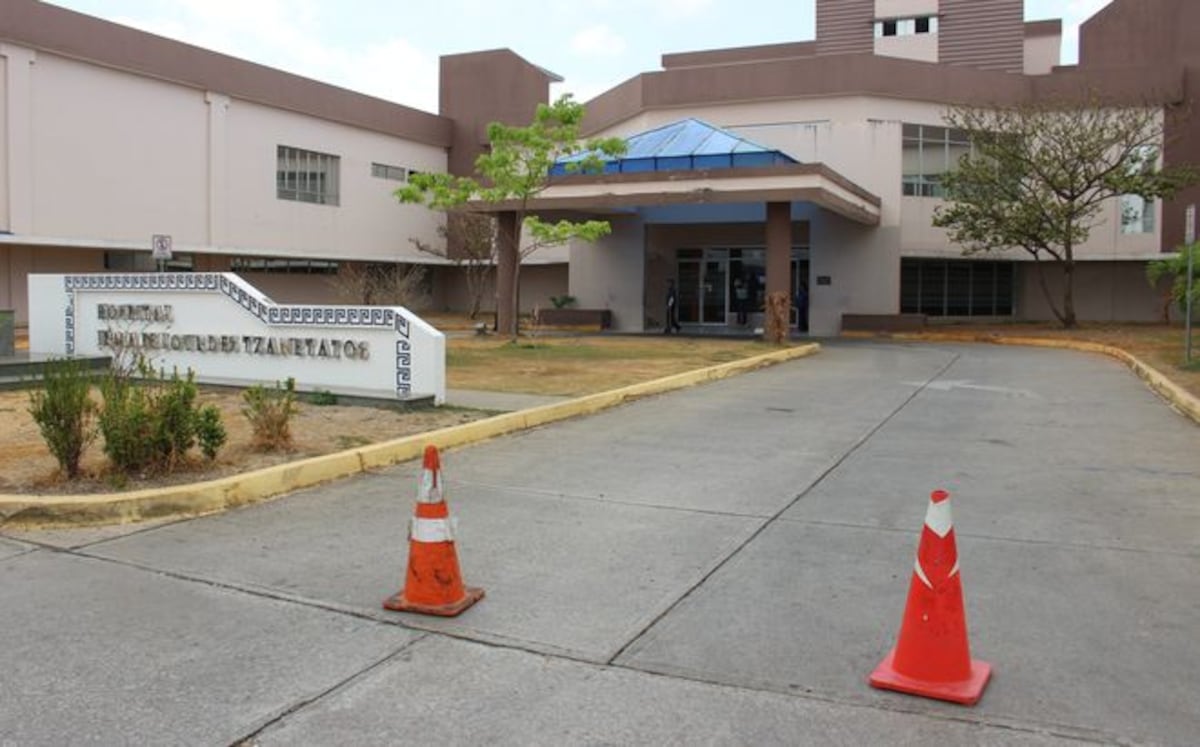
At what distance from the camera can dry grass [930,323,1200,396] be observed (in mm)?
16781

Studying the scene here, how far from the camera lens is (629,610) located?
5.23 m

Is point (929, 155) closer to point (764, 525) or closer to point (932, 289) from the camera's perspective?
point (932, 289)

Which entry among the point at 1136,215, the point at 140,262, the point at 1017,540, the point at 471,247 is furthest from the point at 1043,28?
the point at 1017,540

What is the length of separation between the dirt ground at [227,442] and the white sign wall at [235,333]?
→ 61 centimetres

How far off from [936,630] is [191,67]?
35166 mm

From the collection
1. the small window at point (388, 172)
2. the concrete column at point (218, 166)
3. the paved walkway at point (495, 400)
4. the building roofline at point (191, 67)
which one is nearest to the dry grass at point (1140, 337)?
the paved walkway at point (495, 400)

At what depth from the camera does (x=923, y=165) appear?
108 ft

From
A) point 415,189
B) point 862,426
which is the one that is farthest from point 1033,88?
point 862,426

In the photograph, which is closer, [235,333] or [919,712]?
[919,712]

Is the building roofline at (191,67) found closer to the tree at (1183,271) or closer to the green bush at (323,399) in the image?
the green bush at (323,399)

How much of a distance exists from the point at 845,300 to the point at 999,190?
568 cm

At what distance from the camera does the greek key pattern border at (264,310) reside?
12180 millimetres

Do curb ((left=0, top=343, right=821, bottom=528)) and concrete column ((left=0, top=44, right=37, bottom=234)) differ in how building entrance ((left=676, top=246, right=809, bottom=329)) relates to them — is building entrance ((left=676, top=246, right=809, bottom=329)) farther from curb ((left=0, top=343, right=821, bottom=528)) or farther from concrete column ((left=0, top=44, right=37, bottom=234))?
curb ((left=0, top=343, right=821, bottom=528))

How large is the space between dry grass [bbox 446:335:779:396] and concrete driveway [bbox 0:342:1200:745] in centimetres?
524
